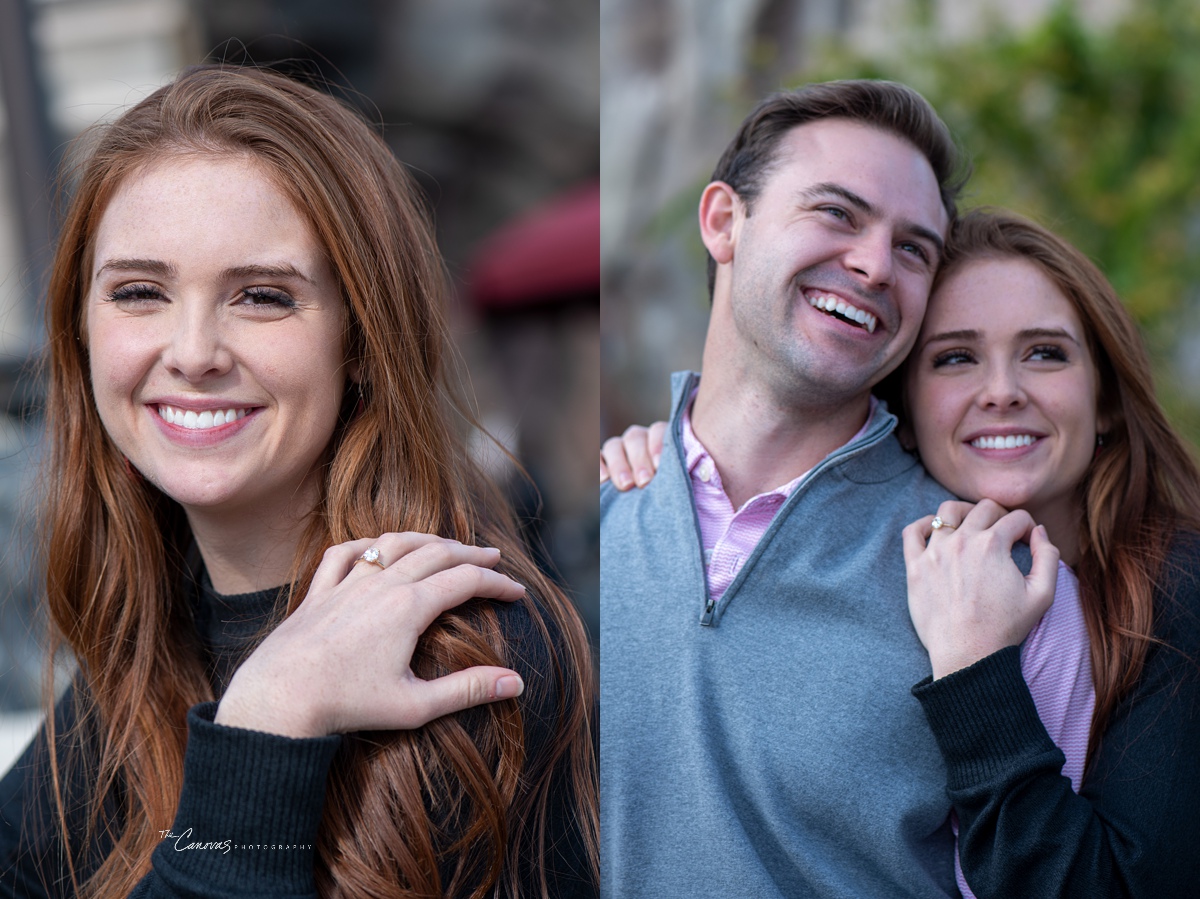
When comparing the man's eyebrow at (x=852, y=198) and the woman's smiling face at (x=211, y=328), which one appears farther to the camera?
the man's eyebrow at (x=852, y=198)

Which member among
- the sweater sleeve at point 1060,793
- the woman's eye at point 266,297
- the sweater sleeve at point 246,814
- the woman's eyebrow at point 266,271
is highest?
the woman's eyebrow at point 266,271

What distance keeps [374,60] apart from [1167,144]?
5864 mm

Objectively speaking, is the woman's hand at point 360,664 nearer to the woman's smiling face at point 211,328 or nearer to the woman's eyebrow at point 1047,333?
the woman's smiling face at point 211,328

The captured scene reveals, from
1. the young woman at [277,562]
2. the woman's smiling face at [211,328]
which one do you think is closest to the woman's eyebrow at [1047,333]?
the young woman at [277,562]

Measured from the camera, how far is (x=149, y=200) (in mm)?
1665

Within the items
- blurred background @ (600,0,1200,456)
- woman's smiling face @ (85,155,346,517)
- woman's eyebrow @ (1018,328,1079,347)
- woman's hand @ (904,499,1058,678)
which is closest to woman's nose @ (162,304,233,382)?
woman's smiling face @ (85,155,346,517)

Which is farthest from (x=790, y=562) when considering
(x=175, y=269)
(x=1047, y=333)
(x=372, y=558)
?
(x=175, y=269)

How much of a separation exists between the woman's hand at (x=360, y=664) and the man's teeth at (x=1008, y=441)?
3.25ft

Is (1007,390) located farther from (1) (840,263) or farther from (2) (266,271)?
(2) (266,271)

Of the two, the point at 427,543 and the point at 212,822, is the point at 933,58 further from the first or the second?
the point at 212,822

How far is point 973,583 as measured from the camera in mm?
1810

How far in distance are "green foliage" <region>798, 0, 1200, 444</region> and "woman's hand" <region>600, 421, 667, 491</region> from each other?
3.17 meters

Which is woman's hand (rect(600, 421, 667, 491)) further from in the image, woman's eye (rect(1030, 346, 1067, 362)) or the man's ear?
woman's eye (rect(1030, 346, 1067, 362))

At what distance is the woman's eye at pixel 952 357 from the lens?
2.09 m
